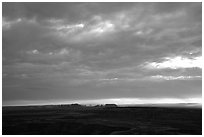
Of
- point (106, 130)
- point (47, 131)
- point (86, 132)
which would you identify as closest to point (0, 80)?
point (47, 131)

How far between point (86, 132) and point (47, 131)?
19.0ft

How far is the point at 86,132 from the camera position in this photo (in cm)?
3384

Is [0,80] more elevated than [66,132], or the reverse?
[0,80]

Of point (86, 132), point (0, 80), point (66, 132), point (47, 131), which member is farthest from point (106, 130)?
point (0, 80)

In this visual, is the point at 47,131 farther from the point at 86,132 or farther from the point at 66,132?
the point at 86,132

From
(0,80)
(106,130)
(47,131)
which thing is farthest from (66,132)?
(0,80)

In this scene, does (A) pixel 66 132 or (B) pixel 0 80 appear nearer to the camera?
(B) pixel 0 80

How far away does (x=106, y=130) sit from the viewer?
3472 cm

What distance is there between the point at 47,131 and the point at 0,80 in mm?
11361

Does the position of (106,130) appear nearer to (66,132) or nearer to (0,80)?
(66,132)

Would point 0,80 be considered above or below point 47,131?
above

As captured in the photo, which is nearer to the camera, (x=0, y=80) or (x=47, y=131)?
(x=0, y=80)

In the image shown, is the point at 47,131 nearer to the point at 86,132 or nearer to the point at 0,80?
the point at 86,132

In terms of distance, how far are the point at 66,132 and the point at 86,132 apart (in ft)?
9.65
